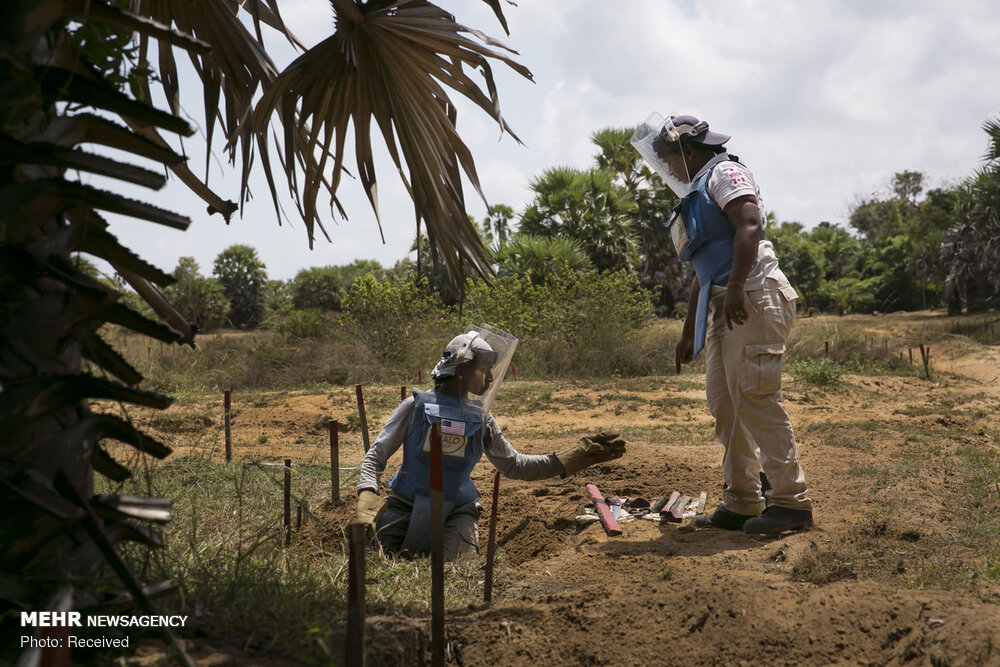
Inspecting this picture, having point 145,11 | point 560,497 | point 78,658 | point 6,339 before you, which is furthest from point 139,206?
point 560,497

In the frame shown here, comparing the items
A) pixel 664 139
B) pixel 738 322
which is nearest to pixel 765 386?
pixel 738 322

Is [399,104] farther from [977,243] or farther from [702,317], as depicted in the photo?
[977,243]

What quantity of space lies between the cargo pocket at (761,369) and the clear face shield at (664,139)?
92 centimetres

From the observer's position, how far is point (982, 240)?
21984 millimetres

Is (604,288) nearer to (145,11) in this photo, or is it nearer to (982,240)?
(145,11)

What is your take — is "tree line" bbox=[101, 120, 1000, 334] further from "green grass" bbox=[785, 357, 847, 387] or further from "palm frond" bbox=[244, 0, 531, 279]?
"palm frond" bbox=[244, 0, 531, 279]

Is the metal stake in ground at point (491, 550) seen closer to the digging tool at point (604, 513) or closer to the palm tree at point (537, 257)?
the digging tool at point (604, 513)

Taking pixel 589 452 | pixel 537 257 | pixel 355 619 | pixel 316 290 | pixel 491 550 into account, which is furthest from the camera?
pixel 316 290

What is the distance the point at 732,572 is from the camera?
305 cm

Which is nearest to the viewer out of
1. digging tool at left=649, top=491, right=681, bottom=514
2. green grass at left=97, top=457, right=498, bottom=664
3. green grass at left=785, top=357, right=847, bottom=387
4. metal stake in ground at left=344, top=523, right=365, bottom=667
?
metal stake in ground at left=344, top=523, right=365, bottom=667

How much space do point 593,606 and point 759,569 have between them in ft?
2.91

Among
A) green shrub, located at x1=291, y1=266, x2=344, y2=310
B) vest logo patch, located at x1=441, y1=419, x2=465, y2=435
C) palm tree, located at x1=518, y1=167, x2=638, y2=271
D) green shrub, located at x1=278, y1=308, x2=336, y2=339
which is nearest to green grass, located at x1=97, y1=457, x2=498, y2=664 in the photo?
vest logo patch, located at x1=441, y1=419, x2=465, y2=435

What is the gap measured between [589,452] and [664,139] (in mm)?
1731

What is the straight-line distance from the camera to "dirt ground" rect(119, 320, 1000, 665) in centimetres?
233
